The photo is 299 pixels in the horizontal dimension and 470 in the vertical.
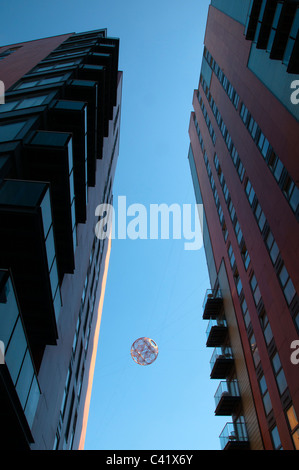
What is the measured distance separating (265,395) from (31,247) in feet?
50.9

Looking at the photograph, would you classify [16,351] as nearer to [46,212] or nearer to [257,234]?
[46,212]

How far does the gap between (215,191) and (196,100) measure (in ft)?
76.7

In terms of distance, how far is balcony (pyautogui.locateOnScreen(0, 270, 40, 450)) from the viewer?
9969mm

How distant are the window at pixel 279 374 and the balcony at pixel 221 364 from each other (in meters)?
7.54

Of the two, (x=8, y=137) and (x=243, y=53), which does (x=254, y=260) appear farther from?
(x=243, y=53)

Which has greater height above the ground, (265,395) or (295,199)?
(295,199)

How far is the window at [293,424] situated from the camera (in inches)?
604

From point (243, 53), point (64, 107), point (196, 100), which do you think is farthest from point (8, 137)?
point (196, 100)

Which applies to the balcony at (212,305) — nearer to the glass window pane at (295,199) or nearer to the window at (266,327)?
the window at (266,327)

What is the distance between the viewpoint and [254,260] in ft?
77.3

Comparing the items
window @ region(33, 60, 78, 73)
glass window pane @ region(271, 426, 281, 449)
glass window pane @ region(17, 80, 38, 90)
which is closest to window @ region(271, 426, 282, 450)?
glass window pane @ region(271, 426, 281, 449)

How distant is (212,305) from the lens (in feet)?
102

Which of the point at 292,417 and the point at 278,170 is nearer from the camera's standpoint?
the point at 292,417

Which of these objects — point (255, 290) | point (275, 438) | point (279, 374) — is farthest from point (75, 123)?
Answer: point (275, 438)
